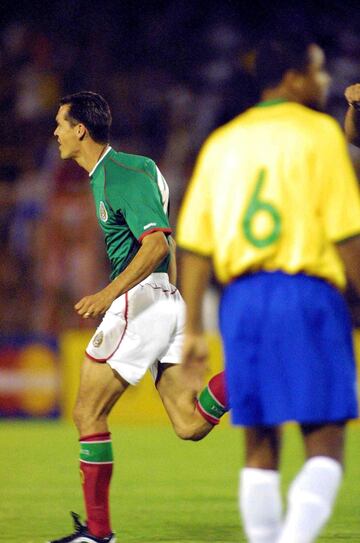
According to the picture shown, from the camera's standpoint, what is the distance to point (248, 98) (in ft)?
51.5

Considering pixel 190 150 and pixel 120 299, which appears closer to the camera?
pixel 120 299

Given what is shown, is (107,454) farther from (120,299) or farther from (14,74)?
(14,74)

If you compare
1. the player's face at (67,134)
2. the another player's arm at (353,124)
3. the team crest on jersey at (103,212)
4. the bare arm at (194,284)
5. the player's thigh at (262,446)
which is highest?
the player's face at (67,134)

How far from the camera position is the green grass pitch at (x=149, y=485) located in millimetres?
6355

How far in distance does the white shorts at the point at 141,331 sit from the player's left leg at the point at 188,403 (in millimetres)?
71

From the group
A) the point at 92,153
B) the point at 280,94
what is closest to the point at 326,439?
the point at 280,94

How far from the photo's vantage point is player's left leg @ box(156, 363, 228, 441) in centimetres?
614

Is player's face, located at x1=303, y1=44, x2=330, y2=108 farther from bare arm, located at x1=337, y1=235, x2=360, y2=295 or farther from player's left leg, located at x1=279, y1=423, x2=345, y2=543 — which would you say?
player's left leg, located at x1=279, y1=423, x2=345, y2=543

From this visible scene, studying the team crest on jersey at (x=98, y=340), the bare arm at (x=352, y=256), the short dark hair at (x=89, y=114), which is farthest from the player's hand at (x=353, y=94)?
the team crest on jersey at (x=98, y=340)

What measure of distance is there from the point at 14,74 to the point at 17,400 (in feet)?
16.4

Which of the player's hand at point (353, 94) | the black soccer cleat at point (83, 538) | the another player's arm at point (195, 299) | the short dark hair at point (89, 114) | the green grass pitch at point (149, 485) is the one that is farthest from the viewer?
the green grass pitch at point (149, 485)

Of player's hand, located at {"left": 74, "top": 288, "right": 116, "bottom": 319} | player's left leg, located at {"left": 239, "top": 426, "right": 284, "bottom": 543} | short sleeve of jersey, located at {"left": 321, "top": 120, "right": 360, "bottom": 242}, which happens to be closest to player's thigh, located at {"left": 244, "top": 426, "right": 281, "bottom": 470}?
player's left leg, located at {"left": 239, "top": 426, "right": 284, "bottom": 543}

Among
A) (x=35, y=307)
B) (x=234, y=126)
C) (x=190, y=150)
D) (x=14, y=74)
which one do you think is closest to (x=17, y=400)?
(x=35, y=307)

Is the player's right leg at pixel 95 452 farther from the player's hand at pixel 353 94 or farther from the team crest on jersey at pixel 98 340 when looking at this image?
the player's hand at pixel 353 94
